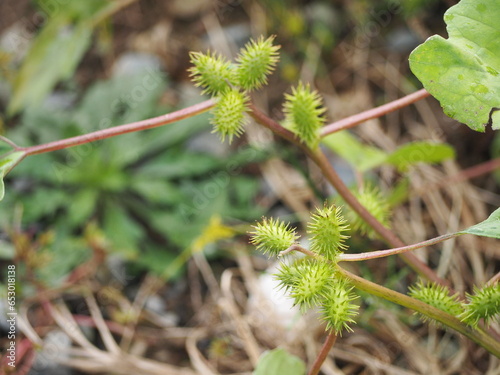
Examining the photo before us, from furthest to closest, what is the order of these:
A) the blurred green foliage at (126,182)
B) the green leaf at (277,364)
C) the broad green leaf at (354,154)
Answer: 1. the blurred green foliage at (126,182)
2. the broad green leaf at (354,154)
3. the green leaf at (277,364)

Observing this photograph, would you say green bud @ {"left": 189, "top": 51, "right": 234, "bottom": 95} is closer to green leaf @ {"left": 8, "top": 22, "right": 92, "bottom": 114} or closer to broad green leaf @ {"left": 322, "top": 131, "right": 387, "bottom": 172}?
broad green leaf @ {"left": 322, "top": 131, "right": 387, "bottom": 172}

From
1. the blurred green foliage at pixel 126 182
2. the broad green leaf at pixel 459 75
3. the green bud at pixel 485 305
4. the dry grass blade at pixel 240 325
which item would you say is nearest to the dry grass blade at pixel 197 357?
the dry grass blade at pixel 240 325

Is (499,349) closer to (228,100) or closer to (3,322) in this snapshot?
(228,100)

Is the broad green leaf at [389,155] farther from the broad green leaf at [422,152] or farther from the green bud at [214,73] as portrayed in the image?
the green bud at [214,73]

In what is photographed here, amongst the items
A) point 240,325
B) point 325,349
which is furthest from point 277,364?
point 240,325

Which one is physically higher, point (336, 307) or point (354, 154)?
point (336, 307)

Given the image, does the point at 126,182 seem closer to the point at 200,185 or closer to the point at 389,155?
the point at 200,185

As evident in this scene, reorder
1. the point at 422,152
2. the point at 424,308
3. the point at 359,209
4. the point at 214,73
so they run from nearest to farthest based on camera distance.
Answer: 1. the point at 424,308
2. the point at 214,73
3. the point at 359,209
4. the point at 422,152
